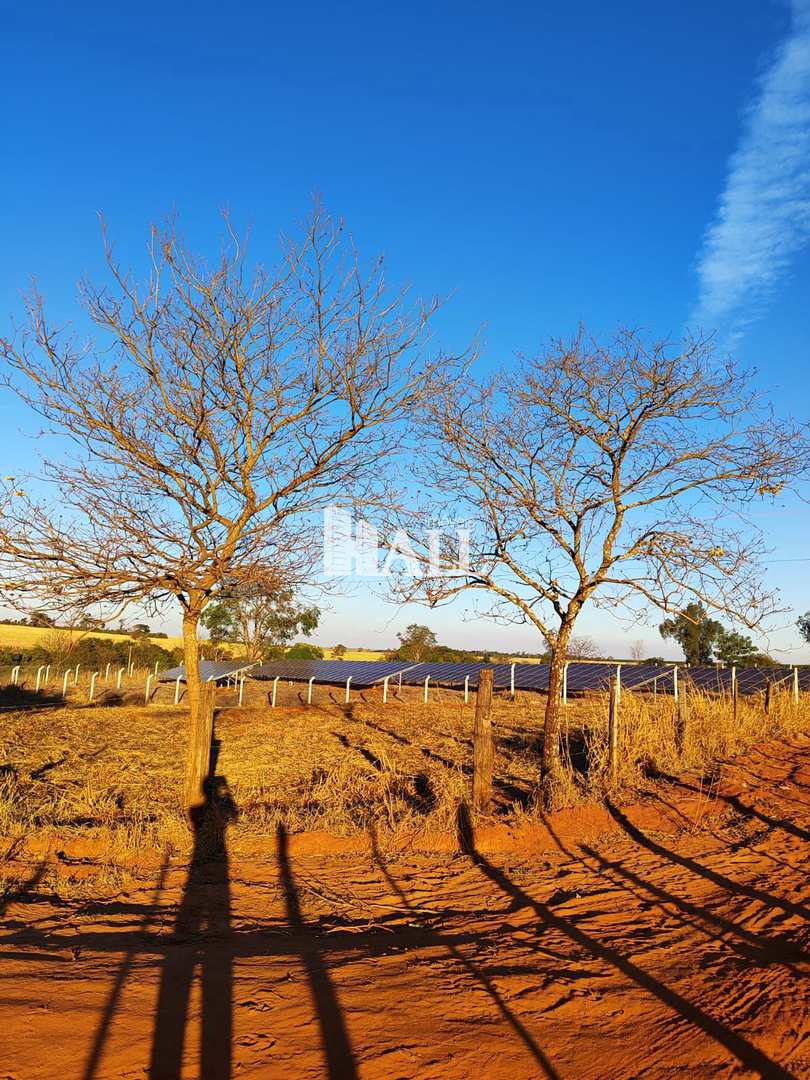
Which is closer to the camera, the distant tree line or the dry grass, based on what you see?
the dry grass

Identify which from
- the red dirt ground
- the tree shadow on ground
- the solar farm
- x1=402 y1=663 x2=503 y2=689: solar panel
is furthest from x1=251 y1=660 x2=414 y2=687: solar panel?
the tree shadow on ground

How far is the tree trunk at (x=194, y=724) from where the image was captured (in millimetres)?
10633

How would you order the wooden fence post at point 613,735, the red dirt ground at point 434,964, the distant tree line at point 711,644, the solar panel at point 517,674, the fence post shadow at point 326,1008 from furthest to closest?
the distant tree line at point 711,644, the solar panel at point 517,674, the wooden fence post at point 613,735, the red dirt ground at point 434,964, the fence post shadow at point 326,1008

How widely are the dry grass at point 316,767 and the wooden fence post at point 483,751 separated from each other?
15.8 inches

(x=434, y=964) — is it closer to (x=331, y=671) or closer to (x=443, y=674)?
(x=443, y=674)

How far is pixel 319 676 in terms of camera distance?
37.0 meters

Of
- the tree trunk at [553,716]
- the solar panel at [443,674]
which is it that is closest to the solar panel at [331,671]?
the solar panel at [443,674]

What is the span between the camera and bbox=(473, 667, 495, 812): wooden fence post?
1061 cm

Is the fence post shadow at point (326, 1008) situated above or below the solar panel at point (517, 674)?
below

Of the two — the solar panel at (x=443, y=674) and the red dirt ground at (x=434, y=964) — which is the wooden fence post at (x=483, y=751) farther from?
the solar panel at (x=443, y=674)

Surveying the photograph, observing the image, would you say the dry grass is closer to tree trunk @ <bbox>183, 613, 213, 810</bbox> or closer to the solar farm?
tree trunk @ <bbox>183, 613, 213, 810</bbox>

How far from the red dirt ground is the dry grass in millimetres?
1119

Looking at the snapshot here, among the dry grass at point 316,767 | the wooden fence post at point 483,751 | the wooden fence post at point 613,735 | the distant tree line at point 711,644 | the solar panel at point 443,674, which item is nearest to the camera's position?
the dry grass at point 316,767

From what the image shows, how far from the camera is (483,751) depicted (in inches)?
421
